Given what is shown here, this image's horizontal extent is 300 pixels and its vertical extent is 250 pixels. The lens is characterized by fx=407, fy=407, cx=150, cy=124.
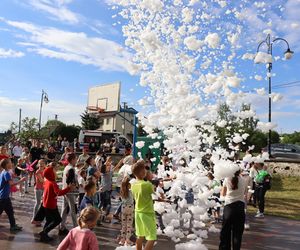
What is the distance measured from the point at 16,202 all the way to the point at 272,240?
304 inches

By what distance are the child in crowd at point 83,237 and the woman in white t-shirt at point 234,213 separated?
132 inches

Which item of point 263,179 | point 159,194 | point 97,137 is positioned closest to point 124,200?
point 159,194

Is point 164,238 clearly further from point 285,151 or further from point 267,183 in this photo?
point 285,151

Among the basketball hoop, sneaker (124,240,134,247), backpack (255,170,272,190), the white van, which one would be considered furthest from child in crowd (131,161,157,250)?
the white van

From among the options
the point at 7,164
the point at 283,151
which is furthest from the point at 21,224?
the point at 283,151

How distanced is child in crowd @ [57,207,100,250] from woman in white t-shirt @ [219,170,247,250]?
11.0 ft

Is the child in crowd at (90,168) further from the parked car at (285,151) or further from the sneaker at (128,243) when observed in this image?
the parked car at (285,151)

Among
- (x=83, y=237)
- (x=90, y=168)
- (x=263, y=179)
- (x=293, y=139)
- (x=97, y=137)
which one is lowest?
(x=83, y=237)

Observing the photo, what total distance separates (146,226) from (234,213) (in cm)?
157

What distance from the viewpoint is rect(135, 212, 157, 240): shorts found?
20.2 feet

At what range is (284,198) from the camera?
53.5ft

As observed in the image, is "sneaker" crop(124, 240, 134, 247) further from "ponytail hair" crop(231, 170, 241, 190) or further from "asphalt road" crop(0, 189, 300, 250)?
"ponytail hair" crop(231, 170, 241, 190)

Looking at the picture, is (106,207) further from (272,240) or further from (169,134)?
(272,240)

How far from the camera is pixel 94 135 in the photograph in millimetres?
35750
